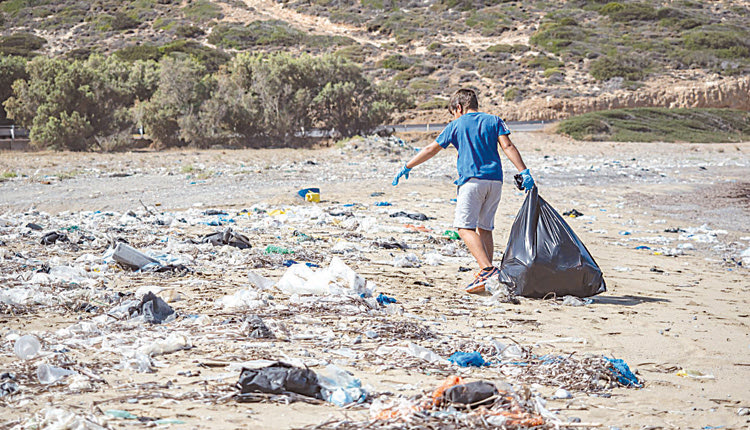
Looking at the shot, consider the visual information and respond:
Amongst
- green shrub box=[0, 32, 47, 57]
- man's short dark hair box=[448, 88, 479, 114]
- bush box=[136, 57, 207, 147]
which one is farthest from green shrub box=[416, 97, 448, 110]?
man's short dark hair box=[448, 88, 479, 114]

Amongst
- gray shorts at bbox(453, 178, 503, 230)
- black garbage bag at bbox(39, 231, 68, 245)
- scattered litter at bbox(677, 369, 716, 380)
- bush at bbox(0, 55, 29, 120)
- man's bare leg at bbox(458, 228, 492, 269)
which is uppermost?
bush at bbox(0, 55, 29, 120)

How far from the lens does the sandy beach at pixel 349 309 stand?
2.61 meters

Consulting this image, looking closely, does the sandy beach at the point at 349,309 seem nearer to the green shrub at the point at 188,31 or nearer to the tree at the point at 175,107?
the tree at the point at 175,107

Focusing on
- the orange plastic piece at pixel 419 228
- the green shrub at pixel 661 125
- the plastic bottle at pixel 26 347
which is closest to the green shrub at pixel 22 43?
the green shrub at pixel 661 125

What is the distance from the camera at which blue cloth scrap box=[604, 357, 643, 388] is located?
9.57 feet

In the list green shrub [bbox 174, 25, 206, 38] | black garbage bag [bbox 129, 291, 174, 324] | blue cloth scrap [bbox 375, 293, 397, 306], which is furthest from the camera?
green shrub [bbox 174, 25, 206, 38]

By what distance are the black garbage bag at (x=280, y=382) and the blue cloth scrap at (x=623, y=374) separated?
1.26 meters

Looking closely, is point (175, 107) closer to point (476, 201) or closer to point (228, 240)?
point (228, 240)

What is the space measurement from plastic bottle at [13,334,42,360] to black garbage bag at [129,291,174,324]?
0.62 meters

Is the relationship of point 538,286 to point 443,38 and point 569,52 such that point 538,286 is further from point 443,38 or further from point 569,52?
point 443,38

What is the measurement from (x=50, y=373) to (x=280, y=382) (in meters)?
0.89

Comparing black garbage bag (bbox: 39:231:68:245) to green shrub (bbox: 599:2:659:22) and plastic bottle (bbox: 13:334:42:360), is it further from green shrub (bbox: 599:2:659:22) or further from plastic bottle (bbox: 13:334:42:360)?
green shrub (bbox: 599:2:659:22)

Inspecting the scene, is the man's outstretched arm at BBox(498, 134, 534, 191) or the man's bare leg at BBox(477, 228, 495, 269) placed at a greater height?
the man's outstretched arm at BBox(498, 134, 534, 191)

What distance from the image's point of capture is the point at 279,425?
7.66 ft
